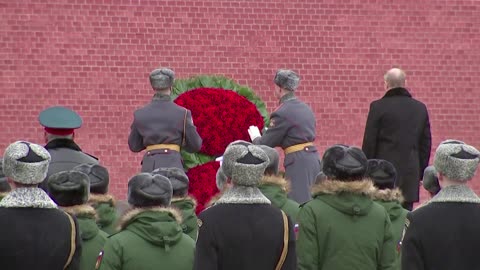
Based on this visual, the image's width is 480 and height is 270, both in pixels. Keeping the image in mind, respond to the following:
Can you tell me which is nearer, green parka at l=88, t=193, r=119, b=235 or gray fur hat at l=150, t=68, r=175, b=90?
green parka at l=88, t=193, r=119, b=235

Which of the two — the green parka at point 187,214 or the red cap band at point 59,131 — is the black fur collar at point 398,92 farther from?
the green parka at point 187,214

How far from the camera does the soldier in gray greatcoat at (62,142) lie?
12.6 m

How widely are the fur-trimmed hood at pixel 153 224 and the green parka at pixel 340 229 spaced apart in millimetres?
1024

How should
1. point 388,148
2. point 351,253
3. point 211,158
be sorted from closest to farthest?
1. point 351,253
2. point 388,148
3. point 211,158

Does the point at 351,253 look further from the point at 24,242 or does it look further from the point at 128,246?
the point at 24,242

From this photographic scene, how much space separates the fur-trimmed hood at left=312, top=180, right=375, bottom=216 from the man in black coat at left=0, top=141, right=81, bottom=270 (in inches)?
71.4

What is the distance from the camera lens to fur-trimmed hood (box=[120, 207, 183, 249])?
28.5ft

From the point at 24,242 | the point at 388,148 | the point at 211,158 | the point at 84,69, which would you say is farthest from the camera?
the point at 84,69

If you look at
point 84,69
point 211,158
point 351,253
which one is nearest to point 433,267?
point 351,253

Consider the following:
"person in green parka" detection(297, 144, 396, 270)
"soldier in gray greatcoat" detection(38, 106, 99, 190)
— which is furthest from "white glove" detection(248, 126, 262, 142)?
"person in green parka" detection(297, 144, 396, 270)

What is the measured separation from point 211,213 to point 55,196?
4.94ft

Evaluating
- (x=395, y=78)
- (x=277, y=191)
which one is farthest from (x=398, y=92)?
(x=277, y=191)

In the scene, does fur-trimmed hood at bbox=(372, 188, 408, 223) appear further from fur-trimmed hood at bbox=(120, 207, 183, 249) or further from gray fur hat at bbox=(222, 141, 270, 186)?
fur-trimmed hood at bbox=(120, 207, 183, 249)

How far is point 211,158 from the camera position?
16.6 metres
